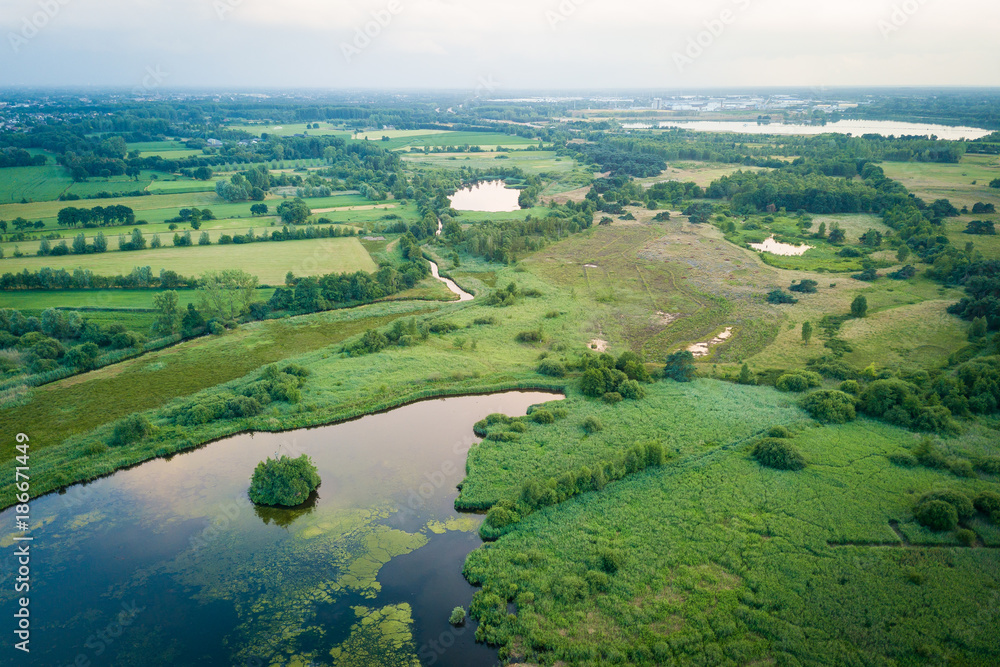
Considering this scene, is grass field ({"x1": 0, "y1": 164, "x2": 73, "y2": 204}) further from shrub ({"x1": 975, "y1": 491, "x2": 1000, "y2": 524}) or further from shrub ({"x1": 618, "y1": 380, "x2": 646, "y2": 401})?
shrub ({"x1": 975, "y1": 491, "x2": 1000, "y2": 524})

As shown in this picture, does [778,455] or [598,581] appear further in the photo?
[778,455]

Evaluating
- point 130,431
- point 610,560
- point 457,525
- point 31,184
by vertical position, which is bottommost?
point 457,525

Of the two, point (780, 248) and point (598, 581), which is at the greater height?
point (780, 248)

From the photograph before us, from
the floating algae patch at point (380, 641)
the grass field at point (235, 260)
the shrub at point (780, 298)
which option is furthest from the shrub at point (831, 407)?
the grass field at point (235, 260)

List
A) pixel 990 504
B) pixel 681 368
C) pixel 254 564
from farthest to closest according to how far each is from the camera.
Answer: pixel 681 368
pixel 990 504
pixel 254 564

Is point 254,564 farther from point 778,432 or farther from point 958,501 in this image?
point 958,501

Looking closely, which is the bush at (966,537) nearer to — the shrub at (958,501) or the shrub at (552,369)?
the shrub at (958,501)

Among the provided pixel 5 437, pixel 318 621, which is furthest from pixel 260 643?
pixel 5 437

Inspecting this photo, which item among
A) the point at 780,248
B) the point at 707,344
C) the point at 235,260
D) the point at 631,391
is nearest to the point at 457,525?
the point at 631,391
